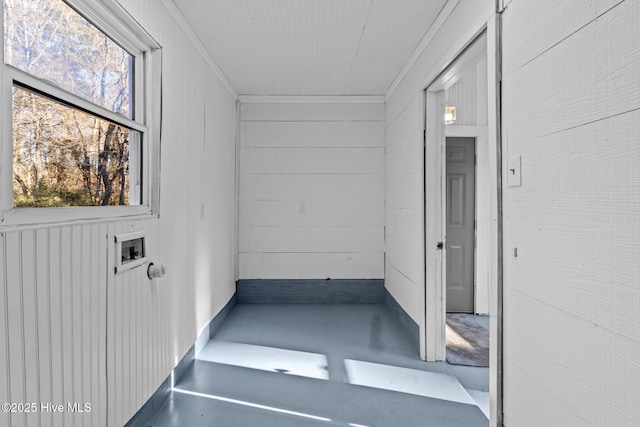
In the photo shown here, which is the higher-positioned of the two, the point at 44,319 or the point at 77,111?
the point at 77,111

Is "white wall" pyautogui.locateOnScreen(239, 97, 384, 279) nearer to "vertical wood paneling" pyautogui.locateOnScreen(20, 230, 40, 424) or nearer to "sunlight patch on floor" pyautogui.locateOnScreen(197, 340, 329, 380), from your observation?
"sunlight patch on floor" pyautogui.locateOnScreen(197, 340, 329, 380)

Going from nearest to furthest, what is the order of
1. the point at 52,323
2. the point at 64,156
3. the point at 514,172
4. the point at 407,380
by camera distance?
the point at 52,323 < the point at 64,156 < the point at 514,172 < the point at 407,380


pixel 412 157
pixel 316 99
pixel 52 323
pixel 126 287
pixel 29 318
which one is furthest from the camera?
pixel 316 99

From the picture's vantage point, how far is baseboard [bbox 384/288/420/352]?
10.3ft

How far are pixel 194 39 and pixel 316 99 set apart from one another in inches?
75.7

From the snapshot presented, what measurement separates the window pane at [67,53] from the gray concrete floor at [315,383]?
1.77 meters

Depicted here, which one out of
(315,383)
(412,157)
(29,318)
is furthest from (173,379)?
(412,157)

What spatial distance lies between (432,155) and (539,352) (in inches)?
70.8

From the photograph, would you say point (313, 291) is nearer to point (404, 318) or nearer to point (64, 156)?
point (404, 318)

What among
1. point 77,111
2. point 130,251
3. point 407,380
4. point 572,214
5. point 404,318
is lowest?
point 407,380

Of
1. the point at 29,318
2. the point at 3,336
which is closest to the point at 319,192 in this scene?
the point at 29,318

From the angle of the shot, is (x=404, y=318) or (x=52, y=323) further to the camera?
(x=404, y=318)

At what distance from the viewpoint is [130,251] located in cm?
187

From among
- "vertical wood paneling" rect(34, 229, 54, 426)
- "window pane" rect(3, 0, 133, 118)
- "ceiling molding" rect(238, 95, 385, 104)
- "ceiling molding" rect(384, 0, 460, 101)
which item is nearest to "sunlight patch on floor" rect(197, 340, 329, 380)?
"vertical wood paneling" rect(34, 229, 54, 426)
